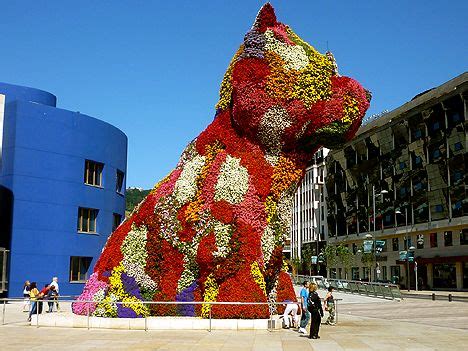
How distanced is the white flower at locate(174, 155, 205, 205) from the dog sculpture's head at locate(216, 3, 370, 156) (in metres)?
1.31

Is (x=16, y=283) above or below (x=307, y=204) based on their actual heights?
below

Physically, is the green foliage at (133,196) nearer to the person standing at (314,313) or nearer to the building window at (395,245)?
the building window at (395,245)

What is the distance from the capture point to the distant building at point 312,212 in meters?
90.2

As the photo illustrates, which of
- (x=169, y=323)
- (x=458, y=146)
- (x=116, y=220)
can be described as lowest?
(x=169, y=323)

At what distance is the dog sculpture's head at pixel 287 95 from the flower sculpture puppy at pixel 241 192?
2cm

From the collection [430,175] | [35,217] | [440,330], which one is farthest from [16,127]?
[430,175]

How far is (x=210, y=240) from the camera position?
13.1 m

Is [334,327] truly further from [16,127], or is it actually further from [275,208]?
[16,127]

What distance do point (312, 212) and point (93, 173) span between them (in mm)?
64404

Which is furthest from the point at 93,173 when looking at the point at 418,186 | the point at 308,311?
the point at 418,186

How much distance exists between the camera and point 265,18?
1418 centimetres

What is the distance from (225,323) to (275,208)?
2.89m

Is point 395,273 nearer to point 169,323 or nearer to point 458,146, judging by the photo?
point 458,146

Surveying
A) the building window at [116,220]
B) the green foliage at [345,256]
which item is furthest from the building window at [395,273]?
the building window at [116,220]
